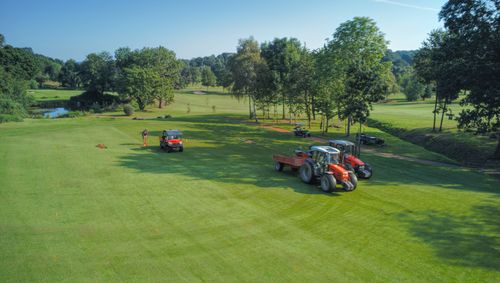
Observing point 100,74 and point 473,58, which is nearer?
point 473,58

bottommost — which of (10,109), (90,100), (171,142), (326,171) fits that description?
(326,171)

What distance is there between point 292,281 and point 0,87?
3088 inches

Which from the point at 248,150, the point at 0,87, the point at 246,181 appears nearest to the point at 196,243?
the point at 246,181

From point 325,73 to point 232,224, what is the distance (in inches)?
1444

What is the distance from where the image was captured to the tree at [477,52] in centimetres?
2848

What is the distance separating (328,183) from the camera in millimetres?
20000

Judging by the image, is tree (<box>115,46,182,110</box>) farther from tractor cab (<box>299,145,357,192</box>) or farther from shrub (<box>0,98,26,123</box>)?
tractor cab (<box>299,145,357,192</box>)

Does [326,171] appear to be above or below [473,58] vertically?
below

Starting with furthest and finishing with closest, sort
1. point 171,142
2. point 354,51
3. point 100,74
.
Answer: point 100,74 → point 354,51 → point 171,142

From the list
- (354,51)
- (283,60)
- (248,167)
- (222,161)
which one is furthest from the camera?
(283,60)

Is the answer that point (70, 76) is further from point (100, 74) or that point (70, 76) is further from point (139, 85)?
point (139, 85)

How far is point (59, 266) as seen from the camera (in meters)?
11.6

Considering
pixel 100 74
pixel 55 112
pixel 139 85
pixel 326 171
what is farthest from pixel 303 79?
pixel 100 74

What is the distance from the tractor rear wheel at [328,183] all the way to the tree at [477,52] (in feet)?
58.9
